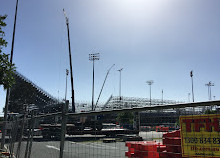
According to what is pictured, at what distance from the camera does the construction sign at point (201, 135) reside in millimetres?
2516

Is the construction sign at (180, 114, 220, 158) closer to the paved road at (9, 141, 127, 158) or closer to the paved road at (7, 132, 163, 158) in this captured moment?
the paved road at (7, 132, 163, 158)

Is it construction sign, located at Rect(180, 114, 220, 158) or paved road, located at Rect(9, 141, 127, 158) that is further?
paved road, located at Rect(9, 141, 127, 158)

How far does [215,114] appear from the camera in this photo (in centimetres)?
256

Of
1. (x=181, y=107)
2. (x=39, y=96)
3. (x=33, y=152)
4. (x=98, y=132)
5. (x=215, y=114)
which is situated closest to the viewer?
(x=215, y=114)

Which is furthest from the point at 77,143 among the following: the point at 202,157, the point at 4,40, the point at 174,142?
the point at 4,40

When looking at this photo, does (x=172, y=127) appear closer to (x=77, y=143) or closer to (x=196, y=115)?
(x=196, y=115)

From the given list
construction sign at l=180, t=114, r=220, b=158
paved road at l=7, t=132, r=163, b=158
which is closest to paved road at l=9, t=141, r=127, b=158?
paved road at l=7, t=132, r=163, b=158

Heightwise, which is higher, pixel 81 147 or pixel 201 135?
pixel 201 135

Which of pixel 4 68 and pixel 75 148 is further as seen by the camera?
pixel 4 68

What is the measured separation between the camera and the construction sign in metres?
2.52

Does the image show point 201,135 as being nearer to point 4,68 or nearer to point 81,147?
point 81,147

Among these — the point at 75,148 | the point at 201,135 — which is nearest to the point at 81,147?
the point at 75,148

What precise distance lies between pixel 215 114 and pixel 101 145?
229 centimetres

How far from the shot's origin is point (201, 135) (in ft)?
8.54
